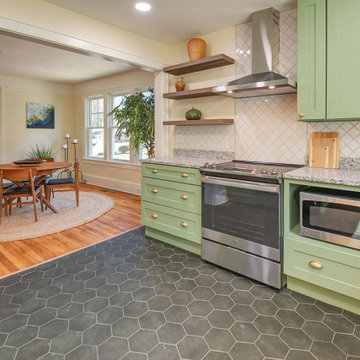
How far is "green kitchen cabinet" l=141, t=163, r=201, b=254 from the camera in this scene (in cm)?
279

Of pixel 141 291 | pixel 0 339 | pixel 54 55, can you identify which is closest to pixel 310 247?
pixel 141 291

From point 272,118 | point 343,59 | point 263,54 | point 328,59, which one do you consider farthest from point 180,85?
point 343,59

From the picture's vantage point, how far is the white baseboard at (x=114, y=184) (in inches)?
227

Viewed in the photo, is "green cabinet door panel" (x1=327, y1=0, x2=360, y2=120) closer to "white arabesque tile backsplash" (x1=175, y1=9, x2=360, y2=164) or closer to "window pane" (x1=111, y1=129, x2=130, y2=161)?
"white arabesque tile backsplash" (x1=175, y1=9, x2=360, y2=164)

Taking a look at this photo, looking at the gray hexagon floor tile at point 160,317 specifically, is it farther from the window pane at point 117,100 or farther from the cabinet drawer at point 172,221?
the window pane at point 117,100

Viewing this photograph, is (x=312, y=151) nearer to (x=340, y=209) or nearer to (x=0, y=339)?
(x=340, y=209)

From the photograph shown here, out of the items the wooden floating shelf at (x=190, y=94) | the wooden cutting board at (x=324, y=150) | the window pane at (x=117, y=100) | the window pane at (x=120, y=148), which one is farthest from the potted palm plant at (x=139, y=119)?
the wooden cutting board at (x=324, y=150)

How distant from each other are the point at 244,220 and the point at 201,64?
6.22 feet

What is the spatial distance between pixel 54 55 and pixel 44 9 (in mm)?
2214

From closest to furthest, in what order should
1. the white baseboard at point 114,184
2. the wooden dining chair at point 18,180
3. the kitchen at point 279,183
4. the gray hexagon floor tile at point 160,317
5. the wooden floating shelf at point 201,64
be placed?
the gray hexagon floor tile at point 160,317, the kitchen at point 279,183, the wooden floating shelf at point 201,64, the wooden dining chair at point 18,180, the white baseboard at point 114,184

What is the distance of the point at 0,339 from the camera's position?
65.0 inches

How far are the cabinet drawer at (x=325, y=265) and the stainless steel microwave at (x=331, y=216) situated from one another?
63 millimetres

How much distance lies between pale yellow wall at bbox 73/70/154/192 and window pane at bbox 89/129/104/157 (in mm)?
259

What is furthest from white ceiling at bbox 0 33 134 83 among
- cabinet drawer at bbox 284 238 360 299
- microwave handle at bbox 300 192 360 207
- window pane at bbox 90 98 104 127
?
cabinet drawer at bbox 284 238 360 299
